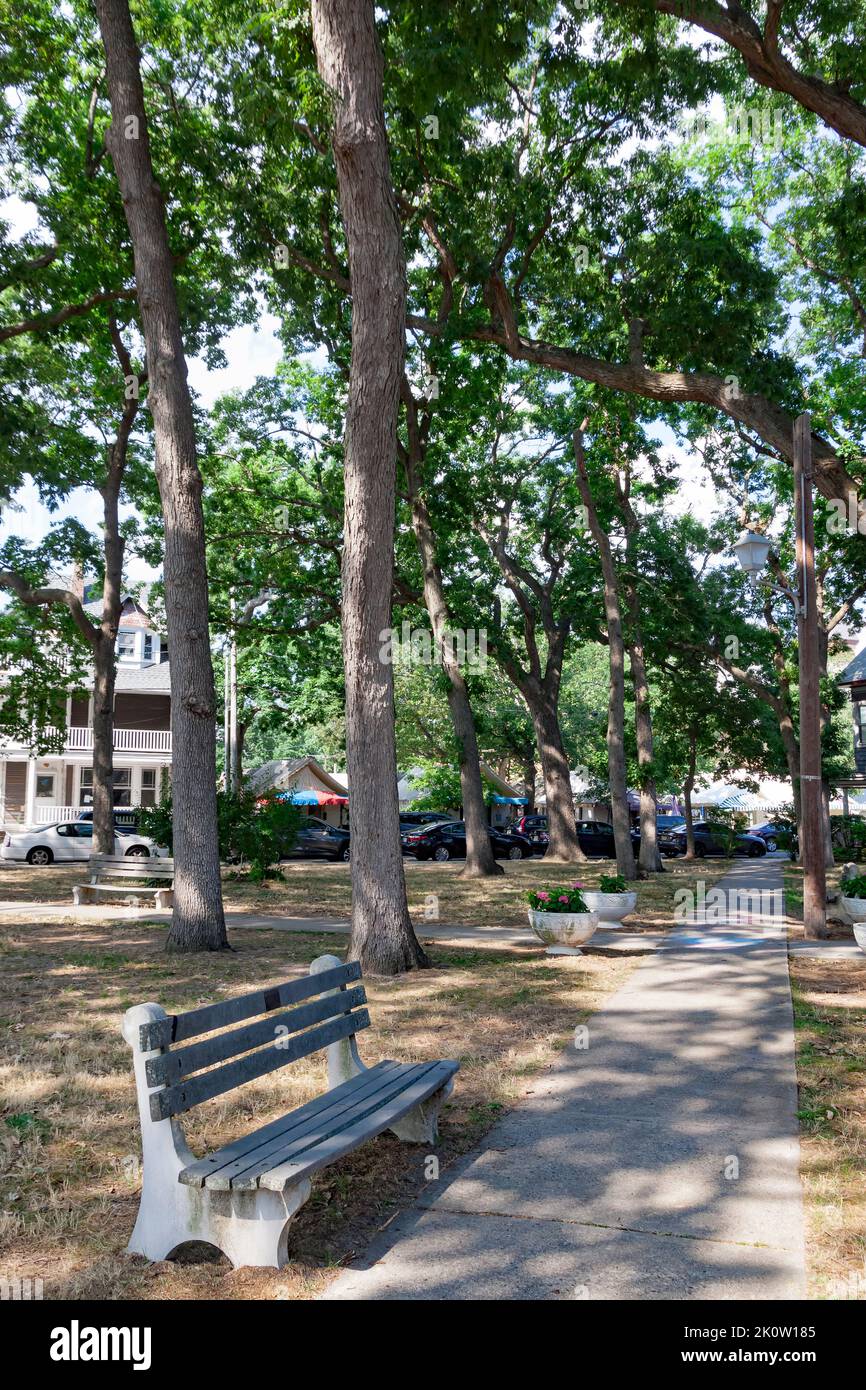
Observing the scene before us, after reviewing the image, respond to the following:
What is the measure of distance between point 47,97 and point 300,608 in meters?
13.6

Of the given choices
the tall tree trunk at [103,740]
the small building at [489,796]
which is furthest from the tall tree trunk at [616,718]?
the small building at [489,796]

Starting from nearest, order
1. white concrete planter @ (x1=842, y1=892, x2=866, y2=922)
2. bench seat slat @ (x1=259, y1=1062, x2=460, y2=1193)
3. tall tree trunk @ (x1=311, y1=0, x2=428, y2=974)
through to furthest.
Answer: bench seat slat @ (x1=259, y1=1062, x2=460, y2=1193)
tall tree trunk @ (x1=311, y1=0, x2=428, y2=974)
white concrete planter @ (x1=842, y1=892, x2=866, y2=922)

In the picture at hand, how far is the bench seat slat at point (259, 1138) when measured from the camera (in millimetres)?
3484

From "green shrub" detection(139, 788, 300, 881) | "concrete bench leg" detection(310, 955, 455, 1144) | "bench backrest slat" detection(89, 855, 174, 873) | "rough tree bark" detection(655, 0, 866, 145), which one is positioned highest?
"rough tree bark" detection(655, 0, 866, 145)

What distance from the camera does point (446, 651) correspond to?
2108 centimetres

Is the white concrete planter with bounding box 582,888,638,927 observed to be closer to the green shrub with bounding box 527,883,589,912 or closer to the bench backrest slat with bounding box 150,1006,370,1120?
the green shrub with bounding box 527,883,589,912

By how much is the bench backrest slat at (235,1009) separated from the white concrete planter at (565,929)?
19.2 ft

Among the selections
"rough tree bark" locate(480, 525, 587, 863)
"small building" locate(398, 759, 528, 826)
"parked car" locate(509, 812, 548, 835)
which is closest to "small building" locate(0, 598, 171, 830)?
"small building" locate(398, 759, 528, 826)

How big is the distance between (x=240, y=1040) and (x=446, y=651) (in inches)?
675

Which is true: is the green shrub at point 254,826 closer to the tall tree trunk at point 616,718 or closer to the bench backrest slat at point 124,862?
the bench backrest slat at point 124,862

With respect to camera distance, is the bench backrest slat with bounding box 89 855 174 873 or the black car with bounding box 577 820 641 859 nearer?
the bench backrest slat with bounding box 89 855 174 873

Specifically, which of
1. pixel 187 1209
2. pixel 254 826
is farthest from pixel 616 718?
pixel 187 1209

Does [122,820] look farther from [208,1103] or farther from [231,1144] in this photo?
[231,1144]

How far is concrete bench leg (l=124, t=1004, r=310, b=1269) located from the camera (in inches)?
136
